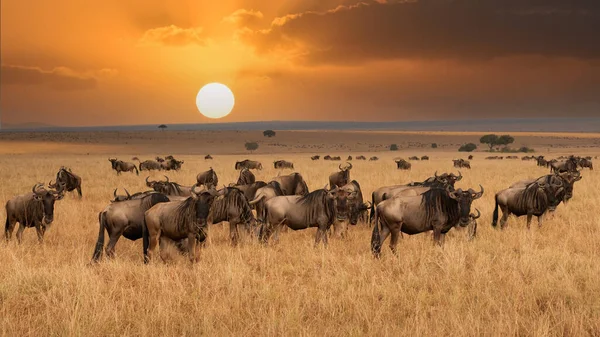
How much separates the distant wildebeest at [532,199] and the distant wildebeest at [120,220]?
→ 29.8 feet

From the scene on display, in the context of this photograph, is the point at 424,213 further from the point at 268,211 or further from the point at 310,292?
the point at 310,292

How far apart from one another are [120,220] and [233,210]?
8.42ft

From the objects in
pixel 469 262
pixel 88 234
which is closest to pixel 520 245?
pixel 469 262

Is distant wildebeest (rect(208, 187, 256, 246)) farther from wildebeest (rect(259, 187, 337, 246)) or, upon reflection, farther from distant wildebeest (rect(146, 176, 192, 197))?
distant wildebeest (rect(146, 176, 192, 197))

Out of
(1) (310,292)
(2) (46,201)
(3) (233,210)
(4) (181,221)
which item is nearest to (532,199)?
Answer: (3) (233,210)

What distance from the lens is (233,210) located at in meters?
11.3

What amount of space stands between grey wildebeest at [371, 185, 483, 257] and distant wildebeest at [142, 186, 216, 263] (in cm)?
340

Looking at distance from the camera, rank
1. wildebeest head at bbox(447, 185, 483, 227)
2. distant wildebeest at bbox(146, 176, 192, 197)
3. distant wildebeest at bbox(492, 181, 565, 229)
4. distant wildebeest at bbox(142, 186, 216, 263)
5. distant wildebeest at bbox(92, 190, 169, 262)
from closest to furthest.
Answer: distant wildebeest at bbox(142, 186, 216, 263)
distant wildebeest at bbox(92, 190, 169, 262)
wildebeest head at bbox(447, 185, 483, 227)
distant wildebeest at bbox(492, 181, 565, 229)
distant wildebeest at bbox(146, 176, 192, 197)

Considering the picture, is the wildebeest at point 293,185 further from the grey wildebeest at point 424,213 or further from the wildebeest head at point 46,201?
the wildebeest head at point 46,201

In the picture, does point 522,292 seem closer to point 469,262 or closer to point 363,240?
point 469,262

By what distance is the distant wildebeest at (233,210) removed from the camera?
11.3 metres

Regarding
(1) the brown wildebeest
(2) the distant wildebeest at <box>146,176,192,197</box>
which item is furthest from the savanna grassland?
(1) the brown wildebeest

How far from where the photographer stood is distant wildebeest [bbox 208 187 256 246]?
11.3 meters

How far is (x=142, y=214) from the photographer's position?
9.70 meters
